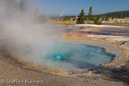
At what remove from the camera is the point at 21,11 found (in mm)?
10156

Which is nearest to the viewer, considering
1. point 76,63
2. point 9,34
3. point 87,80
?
point 87,80

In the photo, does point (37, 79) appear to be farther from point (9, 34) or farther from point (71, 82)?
point (9, 34)

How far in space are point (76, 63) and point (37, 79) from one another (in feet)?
8.18

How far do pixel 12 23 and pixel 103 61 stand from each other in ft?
29.1

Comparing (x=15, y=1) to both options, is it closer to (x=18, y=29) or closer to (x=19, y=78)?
(x=18, y=29)

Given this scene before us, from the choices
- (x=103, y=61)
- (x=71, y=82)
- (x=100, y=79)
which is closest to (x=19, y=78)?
(x=71, y=82)

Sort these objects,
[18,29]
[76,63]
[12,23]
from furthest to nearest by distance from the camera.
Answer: [18,29], [12,23], [76,63]

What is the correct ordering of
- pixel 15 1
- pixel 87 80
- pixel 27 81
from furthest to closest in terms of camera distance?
pixel 15 1 → pixel 87 80 → pixel 27 81

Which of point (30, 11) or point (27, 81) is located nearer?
point (27, 81)

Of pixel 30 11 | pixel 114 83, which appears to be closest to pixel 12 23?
pixel 30 11

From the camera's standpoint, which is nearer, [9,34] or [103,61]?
[103,61]

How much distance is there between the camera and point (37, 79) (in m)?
3.46

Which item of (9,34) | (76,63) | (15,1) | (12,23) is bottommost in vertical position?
(76,63)

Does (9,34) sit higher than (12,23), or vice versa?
(12,23)
